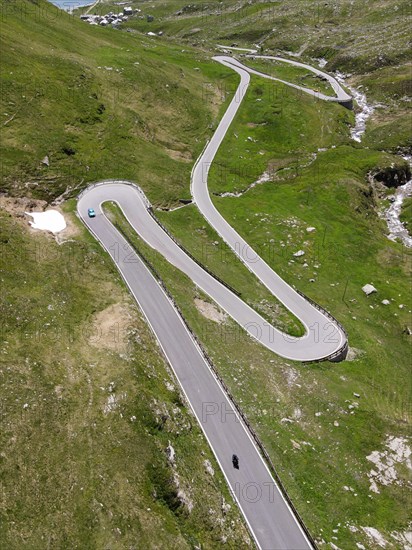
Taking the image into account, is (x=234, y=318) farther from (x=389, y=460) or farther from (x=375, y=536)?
(x=375, y=536)

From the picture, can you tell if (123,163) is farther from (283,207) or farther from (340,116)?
(340,116)

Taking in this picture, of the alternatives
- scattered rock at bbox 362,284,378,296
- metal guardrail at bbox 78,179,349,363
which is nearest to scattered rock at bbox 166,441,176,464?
metal guardrail at bbox 78,179,349,363

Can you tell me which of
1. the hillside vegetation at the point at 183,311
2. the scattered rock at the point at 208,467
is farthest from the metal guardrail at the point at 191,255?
the scattered rock at the point at 208,467

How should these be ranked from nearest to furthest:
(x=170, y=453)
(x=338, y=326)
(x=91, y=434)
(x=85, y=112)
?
1. (x=91, y=434)
2. (x=170, y=453)
3. (x=338, y=326)
4. (x=85, y=112)

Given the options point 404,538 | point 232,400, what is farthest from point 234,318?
point 404,538

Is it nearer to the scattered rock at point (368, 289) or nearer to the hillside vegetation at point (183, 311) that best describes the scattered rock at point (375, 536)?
the hillside vegetation at point (183, 311)

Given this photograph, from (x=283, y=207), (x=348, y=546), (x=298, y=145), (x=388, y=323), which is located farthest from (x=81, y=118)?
(x=348, y=546)
